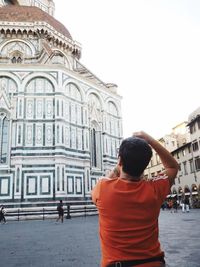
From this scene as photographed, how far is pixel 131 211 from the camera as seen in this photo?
1.62 meters

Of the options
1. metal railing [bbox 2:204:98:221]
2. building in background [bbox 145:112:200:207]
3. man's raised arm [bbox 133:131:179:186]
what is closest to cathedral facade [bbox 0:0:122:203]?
metal railing [bbox 2:204:98:221]

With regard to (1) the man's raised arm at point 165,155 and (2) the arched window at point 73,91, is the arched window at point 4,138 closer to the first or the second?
(2) the arched window at point 73,91

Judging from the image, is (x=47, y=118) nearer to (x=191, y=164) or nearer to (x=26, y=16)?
(x=26, y=16)

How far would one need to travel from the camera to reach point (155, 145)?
5.75 feet

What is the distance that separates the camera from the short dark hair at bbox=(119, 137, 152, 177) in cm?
163

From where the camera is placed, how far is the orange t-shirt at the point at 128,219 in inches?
61.5

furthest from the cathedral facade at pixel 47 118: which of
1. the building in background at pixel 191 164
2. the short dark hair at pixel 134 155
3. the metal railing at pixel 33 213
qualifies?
the short dark hair at pixel 134 155

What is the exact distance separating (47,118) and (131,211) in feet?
63.1

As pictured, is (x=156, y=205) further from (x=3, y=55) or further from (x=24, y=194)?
(x=3, y=55)

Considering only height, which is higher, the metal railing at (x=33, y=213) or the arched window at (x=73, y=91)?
the arched window at (x=73, y=91)

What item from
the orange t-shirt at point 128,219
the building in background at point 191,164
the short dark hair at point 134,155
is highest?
the building in background at point 191,164

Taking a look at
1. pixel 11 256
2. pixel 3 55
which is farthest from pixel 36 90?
pixel 11 256

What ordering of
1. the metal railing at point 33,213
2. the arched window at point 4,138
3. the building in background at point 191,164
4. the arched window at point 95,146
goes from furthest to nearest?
the building in background at point 191,164, the arched window at point 95,146, the arched window at point 4,138, the metal railing at point 33,213

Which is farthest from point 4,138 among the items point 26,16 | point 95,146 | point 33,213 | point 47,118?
point 26,16
